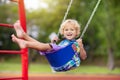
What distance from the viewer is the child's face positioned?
12.5 feet

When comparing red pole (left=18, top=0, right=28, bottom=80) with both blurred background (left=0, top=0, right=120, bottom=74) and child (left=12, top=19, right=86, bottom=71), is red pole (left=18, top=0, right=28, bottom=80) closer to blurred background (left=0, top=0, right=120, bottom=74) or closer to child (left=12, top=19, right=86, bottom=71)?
child (left=12, top=19, right=86, bottom=71)

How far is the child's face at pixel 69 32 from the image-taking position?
12.5 ft

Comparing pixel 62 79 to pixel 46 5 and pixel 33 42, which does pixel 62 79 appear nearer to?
pixel 33 42

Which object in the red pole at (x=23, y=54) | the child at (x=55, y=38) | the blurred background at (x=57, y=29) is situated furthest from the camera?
the blurred background at (x=57, y=29)

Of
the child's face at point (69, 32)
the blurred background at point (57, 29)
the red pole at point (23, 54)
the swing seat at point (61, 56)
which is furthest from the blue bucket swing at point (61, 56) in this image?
the blurred background at point (57, 29)

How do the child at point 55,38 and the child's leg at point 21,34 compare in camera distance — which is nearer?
the child at point 55,38

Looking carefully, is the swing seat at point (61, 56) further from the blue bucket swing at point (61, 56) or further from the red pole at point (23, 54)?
the red pole at point (23, 54)

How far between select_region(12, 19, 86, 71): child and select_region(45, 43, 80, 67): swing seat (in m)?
0.05

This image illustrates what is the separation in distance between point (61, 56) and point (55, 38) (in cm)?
30

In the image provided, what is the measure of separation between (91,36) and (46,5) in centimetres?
432

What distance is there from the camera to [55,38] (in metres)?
3.87

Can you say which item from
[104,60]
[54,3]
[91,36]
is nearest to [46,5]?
[54,3]

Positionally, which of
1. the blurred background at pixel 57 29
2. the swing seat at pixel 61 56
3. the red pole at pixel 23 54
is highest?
the blurred background at pixel 57 29

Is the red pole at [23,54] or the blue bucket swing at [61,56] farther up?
the red pole at [23,54]
